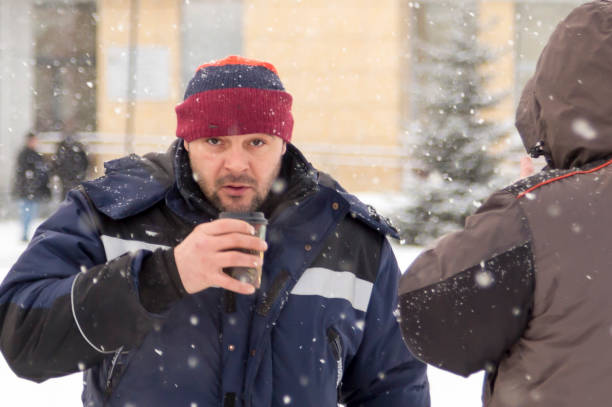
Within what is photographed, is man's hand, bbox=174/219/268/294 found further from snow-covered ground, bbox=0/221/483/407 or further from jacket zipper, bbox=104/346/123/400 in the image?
snow-covered ground, bbox=0/221/483/407

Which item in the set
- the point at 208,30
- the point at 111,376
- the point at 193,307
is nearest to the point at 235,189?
the point at 193,307

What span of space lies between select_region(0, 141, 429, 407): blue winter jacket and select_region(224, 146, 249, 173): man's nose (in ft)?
0.44

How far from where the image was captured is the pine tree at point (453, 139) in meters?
12.7

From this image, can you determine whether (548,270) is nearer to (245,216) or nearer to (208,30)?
(245,216)

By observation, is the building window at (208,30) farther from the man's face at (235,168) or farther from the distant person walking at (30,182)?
the man's face at (235,168)

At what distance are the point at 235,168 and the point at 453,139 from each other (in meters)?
11.1

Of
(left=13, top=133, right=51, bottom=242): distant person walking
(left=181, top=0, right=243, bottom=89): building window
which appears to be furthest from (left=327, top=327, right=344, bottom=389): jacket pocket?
(left=181, top=0, right=243, bottom=89): building window

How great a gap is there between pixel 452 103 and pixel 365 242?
36.7ft

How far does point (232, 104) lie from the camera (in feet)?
7.64

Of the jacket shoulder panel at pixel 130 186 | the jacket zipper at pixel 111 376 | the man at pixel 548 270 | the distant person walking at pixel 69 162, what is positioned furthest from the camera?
the distant person walking at pixel 69 162

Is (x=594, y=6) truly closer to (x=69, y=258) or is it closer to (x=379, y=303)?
(x=379, y=303)

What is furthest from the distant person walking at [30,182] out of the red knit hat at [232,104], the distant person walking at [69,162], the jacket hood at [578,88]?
the jacket hood at [578,88]

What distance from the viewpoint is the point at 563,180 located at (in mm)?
1575

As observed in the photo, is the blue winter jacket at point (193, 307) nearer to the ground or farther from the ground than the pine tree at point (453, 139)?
farther from the ground
